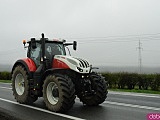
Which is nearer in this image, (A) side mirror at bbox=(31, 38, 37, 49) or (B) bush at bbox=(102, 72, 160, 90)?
(A) side mirror at bbox=(31, 38, 37, 49)

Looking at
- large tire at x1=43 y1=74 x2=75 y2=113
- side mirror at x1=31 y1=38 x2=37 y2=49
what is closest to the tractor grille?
large tire at x1=43 y1=74 x2=75 y2=113

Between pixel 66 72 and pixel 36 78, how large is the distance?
1.35 metres

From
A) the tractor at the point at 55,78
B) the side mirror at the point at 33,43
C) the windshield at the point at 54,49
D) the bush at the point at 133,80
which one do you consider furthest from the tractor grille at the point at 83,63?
the bush at the point at 133,80

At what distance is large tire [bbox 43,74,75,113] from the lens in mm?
8328

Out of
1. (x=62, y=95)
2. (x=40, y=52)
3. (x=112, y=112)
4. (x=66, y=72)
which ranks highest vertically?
(x=40, y=52)

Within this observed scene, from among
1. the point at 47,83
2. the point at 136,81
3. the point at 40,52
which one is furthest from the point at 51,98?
the point at 136,81

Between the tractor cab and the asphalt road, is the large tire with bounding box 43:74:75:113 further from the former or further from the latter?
the tractor cab

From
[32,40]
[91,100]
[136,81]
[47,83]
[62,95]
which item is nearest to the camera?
[62,95]

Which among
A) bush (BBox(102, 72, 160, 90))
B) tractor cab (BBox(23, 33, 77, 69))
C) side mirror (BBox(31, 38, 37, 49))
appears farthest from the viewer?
bush (BBox(102, 72, 160, 90))

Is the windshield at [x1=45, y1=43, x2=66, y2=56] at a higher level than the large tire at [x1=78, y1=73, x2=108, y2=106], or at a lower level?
higher

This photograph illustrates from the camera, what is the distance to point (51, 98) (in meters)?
9.11

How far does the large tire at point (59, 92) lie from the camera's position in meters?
8.33

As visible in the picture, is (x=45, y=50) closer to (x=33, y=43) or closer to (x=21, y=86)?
(x=33, y=43)

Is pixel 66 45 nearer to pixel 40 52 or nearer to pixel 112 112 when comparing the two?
pixel 40 52
